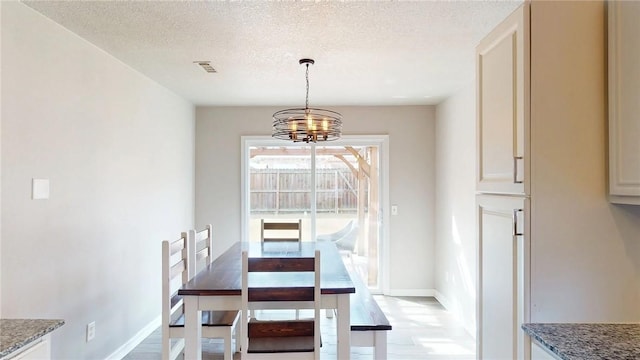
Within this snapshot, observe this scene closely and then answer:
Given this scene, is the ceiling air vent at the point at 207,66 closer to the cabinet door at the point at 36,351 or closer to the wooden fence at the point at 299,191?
the wooden fence at the point at 299,191

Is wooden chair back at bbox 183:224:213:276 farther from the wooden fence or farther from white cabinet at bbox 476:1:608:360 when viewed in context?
white cabinet at bbox 476:1:608:360

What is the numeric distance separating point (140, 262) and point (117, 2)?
85.6 inches

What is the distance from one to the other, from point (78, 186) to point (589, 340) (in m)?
2.80

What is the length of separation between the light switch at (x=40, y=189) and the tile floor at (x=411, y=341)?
156 cm

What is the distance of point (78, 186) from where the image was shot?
246 centimetres

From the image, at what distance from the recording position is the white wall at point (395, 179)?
4.70 metres

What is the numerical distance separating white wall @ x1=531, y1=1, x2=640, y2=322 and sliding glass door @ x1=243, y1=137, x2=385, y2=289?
3454 mm

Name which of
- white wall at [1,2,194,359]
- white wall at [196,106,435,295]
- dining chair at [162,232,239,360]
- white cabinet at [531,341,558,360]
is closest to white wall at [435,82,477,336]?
white wall at [196,106,435,295]

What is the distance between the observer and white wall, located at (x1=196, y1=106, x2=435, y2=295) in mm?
4703

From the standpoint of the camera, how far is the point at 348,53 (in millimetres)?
2760

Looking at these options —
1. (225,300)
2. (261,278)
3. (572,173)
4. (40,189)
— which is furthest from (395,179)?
(40,189)

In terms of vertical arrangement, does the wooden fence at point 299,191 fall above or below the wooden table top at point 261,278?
above

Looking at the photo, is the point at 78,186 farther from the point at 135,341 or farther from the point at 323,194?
the point at 323,194

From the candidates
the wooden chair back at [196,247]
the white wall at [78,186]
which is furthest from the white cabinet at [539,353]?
the white wall at [78,186]
